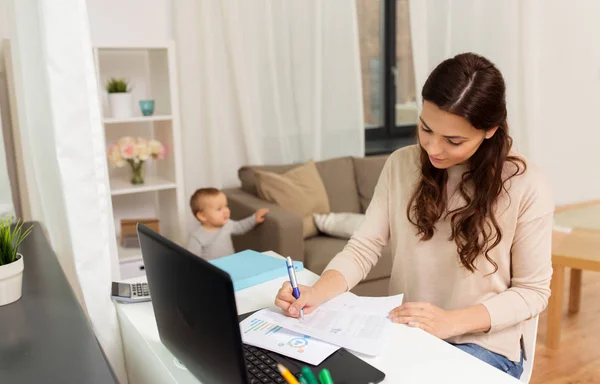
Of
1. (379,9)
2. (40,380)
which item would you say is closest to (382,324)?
(40,380)

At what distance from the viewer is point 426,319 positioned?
1312 millimetres

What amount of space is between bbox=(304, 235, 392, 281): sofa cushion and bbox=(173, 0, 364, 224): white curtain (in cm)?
77

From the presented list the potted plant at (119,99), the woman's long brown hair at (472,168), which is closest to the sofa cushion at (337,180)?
the potted plant at (119,99)

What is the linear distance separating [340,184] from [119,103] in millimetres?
1333

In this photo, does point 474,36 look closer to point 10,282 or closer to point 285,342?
point 285,342

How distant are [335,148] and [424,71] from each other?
82 centimetres

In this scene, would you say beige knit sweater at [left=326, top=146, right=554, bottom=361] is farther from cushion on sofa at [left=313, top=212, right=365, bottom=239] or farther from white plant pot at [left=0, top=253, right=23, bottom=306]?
cushion on sofa at [left=313, top=212, right=365, bottom=239]

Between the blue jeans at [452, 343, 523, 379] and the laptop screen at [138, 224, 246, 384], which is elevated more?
the laptop screen at [138, 224, 246, 384]

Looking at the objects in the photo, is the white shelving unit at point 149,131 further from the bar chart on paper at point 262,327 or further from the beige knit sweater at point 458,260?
the bar chart on paper at point 262,327

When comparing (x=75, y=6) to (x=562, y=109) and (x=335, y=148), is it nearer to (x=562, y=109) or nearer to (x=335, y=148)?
(x=335, y=148)

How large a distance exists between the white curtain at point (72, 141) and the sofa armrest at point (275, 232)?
136cm

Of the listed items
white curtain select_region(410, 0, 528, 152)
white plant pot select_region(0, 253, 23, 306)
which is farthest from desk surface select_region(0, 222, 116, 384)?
white curtain select_region(410, 0, 528, 152)

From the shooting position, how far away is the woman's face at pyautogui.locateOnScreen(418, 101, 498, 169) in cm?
138

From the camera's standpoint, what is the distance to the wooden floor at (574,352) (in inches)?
95.7
